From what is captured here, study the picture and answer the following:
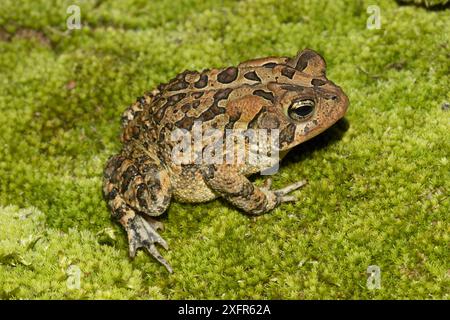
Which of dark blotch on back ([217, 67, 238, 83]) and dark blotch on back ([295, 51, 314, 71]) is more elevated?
dark blotch on back ([295, 51, 314, 71])

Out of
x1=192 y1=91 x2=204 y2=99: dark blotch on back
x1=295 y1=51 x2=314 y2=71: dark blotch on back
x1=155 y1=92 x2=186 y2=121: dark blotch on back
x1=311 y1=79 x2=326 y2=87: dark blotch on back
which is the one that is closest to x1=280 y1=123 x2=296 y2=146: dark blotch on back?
x1=311 y1=79 x2=326 y2=87: dark blotch on back

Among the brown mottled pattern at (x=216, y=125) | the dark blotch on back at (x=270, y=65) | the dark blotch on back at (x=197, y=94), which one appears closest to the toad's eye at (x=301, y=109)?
the brown mottled pattern at (x=216, y=125)

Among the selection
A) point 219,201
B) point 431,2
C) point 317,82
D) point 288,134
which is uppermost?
point 431,2

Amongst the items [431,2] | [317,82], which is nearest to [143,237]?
[317,82]

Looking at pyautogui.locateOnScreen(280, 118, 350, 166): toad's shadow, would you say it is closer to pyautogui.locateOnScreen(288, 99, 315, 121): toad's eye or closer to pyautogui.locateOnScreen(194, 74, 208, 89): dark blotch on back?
pyautogui.locateOnScreen(288, 99, 315, 121): toad's eye

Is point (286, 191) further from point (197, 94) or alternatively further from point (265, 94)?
point (197, 94)

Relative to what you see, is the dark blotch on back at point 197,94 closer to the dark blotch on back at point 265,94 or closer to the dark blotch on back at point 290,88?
the dark blotch on back at point 265,94

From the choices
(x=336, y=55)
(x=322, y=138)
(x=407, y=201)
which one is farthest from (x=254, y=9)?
(x=407, y=201)
